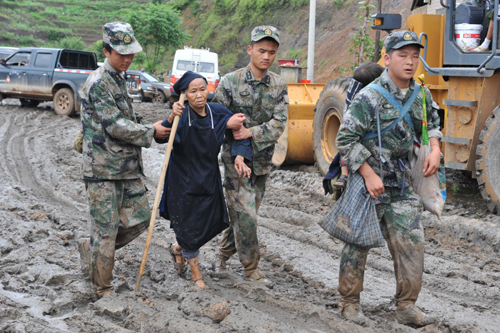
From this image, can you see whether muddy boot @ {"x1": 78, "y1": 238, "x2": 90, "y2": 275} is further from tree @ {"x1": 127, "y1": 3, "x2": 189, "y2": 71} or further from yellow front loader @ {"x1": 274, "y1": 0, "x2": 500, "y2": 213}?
tree @ {"x1": 127, "y1": 3, "x2": 189, "y2": 71}

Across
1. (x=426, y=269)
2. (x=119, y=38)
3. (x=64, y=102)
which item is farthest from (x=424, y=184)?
(x=64, y=102)

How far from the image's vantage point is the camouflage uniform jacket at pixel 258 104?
4.73 m

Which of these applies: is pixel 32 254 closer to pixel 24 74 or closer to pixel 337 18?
pixel 24 74

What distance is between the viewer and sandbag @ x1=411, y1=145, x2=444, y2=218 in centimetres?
395

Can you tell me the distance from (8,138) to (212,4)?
32.7 m

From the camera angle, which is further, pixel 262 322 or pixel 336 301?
pixel 336 301

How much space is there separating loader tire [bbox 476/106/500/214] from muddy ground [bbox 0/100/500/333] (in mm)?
279

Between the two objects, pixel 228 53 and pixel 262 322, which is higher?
pixel 228 53

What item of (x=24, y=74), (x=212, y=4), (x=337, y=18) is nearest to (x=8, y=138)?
(x=24, y=74)

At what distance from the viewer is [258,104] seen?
478 cm

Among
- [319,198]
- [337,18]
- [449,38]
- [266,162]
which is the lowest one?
[319,198]

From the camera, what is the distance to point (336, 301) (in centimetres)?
450

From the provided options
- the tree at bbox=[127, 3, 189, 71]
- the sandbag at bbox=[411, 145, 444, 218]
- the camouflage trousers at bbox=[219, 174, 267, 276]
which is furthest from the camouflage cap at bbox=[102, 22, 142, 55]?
the tree at bbox=[127, 3, 189, 71]

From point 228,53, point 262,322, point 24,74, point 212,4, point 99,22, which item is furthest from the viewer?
point 99,22
